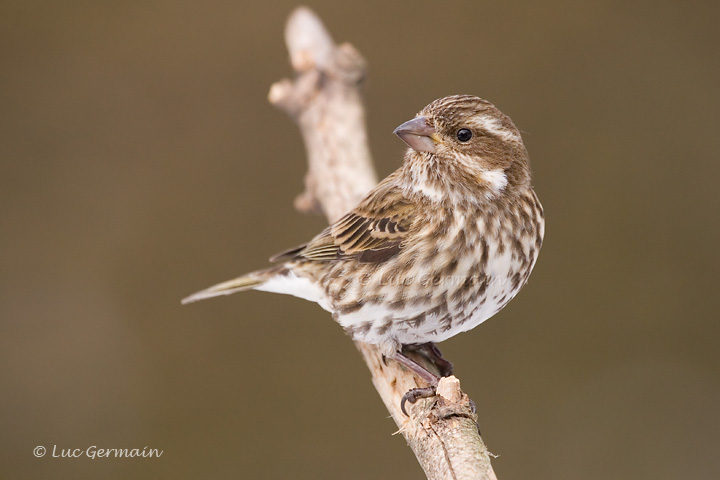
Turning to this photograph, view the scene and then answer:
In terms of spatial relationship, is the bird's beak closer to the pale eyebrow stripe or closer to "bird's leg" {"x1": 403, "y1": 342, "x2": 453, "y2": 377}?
the pale eyebrow stripe

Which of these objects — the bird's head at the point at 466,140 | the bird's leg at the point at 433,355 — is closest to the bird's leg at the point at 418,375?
the bird's leg at the point at 433,355

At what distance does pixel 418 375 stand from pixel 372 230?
0.77 meters

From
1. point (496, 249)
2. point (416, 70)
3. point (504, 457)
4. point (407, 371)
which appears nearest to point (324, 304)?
point (407, 371)

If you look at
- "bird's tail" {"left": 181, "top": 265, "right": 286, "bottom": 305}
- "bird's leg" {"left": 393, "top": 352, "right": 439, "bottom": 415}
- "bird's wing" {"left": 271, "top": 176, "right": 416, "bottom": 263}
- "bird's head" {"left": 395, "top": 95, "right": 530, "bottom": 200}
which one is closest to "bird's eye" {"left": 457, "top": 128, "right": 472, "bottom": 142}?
"bird's head" {"left": 395, "top": 95, "right": 530, "bottom": 200}

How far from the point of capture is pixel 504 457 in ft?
22.5

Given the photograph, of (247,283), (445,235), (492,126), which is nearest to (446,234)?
(445,235)

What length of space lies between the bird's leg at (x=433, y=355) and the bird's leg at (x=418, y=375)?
0.67ft

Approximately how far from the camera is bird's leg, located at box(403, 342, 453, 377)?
4.56 metres

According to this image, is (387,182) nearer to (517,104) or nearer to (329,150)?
(329,150)

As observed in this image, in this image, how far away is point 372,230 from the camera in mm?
4434

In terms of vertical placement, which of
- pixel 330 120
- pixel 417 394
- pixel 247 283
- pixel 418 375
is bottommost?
pixel 417 394

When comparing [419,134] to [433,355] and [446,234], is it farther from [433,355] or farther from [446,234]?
[433,355]

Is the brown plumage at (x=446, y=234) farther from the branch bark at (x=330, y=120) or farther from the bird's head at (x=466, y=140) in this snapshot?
the branch bark at (x=330, y=120)

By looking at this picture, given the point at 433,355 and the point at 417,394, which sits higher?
the point at 433,355
